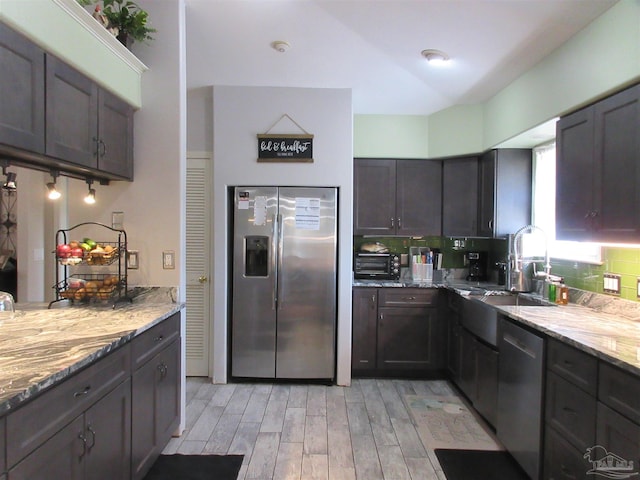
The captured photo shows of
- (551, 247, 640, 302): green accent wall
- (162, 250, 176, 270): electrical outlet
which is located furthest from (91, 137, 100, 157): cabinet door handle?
(551, 247, 640, 302): green accent wall

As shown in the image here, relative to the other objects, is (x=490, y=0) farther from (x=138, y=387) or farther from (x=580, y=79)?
(x=138, y=387)

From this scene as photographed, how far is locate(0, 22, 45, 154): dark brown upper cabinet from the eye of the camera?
1408 mm

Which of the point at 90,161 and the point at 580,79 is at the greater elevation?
the point at 580,79

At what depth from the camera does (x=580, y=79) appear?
2.13 metres

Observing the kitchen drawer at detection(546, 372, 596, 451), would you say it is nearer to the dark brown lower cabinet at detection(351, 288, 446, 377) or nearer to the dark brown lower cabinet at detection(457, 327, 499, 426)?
the dark brown lower cabinet at detection(457, 327, 499, 426)

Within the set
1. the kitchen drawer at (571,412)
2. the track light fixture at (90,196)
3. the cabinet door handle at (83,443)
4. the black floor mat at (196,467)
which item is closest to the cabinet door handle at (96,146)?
the track light fixture at (90,196)

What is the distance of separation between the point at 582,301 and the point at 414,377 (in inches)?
64.9

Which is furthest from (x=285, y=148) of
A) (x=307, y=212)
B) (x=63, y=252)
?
(x=63, y=252)

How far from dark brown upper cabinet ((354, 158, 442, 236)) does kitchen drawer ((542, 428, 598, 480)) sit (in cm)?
223

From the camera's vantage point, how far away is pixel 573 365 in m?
1.69

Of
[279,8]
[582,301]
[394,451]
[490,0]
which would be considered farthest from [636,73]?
[394,451]

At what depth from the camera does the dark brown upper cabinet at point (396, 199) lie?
3764mm

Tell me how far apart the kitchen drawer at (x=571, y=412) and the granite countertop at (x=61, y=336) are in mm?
2110

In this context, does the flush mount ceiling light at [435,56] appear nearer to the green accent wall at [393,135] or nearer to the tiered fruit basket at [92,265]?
the green accent wall at [393,135]
